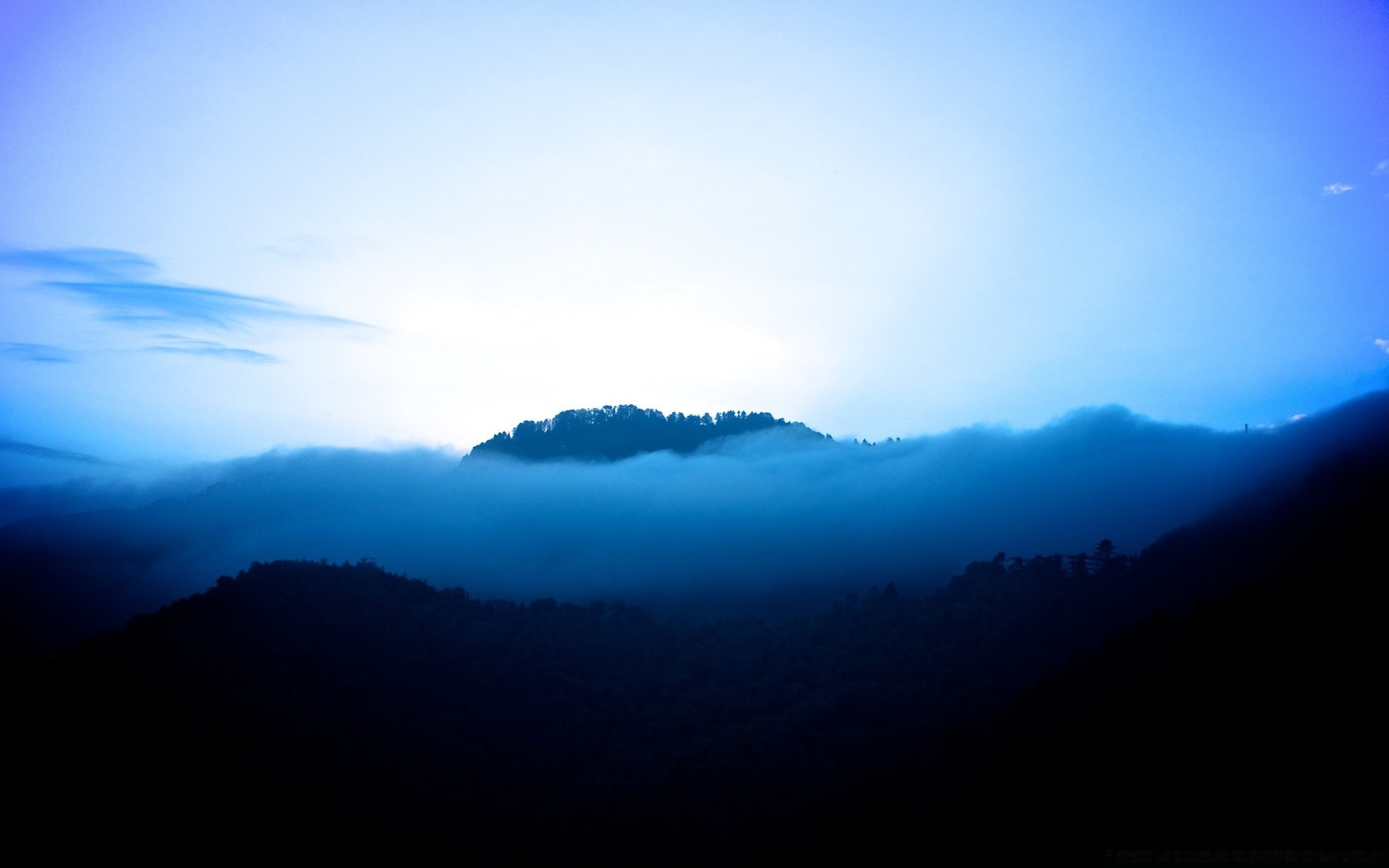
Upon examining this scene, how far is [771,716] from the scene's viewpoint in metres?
107

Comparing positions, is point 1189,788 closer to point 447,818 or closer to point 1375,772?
point 1375,772

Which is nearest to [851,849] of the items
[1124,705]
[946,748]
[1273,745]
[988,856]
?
[946,748]

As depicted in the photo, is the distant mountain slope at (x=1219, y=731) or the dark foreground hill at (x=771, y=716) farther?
the dark foreground hill at (x=771, y=716)

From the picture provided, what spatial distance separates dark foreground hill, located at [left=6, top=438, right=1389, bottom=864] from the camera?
176 ft

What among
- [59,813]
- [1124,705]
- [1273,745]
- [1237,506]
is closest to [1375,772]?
[1273,745]

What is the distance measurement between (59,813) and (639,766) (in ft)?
192

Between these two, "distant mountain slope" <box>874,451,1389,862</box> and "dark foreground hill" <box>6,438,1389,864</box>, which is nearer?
"distant mountain slope" <box>874,451,1389,862</box>

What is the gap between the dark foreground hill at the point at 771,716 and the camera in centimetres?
5372

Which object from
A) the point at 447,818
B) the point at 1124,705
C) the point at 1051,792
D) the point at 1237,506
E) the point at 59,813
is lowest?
the point at 447,818

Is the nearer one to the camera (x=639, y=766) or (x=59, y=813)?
(x=59, y=813)

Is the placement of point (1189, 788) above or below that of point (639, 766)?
above

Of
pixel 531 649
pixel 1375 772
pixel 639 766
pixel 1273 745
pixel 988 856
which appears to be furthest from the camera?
pixel 531 649

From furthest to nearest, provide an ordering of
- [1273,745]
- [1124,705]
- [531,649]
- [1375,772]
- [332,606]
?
[531,649], [332,606], [1124,705], [1273,745], [1375,772]

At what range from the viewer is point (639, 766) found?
322 feet
